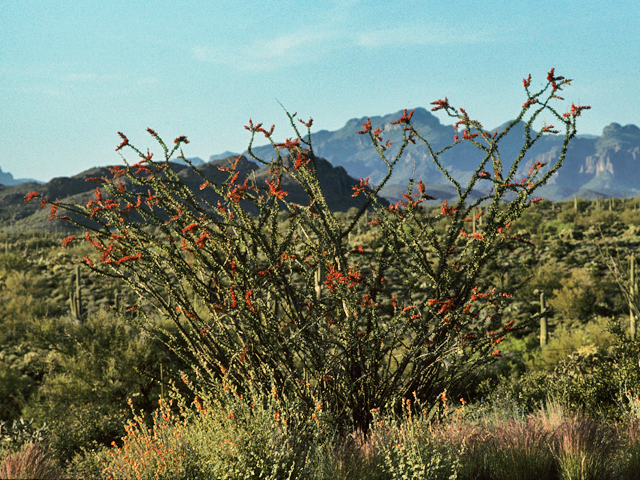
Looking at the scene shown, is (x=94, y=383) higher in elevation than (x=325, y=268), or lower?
lower

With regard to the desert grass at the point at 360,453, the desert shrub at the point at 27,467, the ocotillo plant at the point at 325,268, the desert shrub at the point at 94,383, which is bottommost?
the desert shrub at the point at 94,383

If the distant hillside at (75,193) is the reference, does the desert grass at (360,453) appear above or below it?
below

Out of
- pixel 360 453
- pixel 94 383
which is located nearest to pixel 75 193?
pixel 94 383

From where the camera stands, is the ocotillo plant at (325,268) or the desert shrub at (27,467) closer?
the desert shrub at (27,467)

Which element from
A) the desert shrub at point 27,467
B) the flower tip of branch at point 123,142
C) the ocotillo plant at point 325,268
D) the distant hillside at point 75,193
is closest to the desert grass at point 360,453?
the desert shrub at point 27,467

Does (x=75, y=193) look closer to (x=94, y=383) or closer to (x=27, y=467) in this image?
(x=94, y=383)

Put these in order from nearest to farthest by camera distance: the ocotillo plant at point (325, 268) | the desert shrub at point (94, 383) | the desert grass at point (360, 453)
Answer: the desert grass at point (360, 453)
the ocotillo plant at point (325, 268)
the desert shrub at point (94, 383)

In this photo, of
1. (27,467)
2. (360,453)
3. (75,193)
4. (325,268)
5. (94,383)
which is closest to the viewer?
(27,467)

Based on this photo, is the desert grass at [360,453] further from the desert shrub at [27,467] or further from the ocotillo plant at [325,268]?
the ocotillo plant at [325,268]

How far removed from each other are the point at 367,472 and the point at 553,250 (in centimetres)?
1425

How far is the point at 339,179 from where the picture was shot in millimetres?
82125

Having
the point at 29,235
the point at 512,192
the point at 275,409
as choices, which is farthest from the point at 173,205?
the point at 29,235

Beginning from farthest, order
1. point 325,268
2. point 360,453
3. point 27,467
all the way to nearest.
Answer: point 325,268, point 360,453, point 27,467

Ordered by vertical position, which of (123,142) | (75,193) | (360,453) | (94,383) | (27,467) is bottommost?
(94,383)
